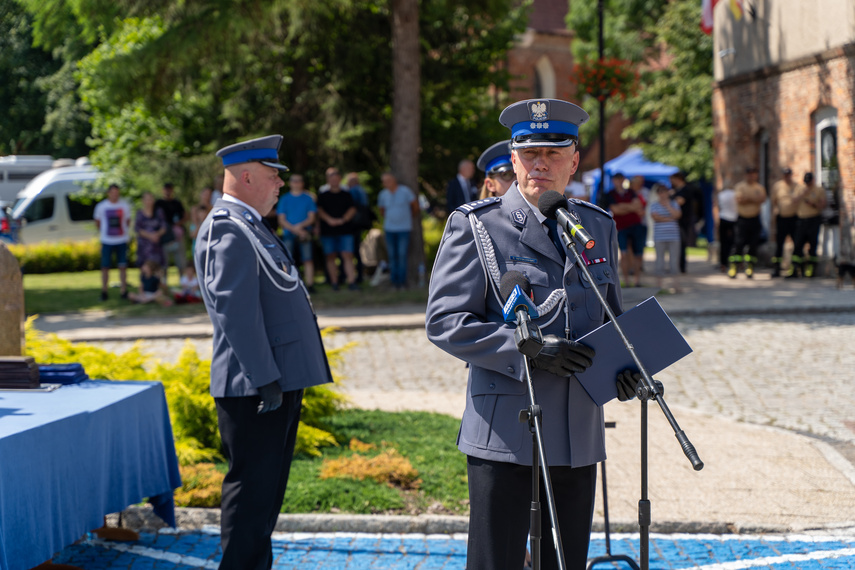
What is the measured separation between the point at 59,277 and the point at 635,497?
21972 mm

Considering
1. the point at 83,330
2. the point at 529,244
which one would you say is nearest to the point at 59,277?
the point at 83,330

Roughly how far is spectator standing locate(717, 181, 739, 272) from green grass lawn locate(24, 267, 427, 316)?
23.8 ft

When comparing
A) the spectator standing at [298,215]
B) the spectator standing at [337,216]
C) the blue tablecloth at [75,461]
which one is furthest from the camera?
the spectator standing at [337,216]

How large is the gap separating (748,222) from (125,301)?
12.0 m

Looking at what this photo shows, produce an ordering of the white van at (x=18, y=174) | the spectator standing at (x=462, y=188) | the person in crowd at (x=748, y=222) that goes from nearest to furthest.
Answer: the spectator standing at (x=462, y=188), the person in crowd at (x=748, y=222), the white van at (x=18, y=174)

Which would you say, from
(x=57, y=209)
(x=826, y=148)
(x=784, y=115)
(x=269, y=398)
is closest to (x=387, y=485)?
(x=269, y=398)

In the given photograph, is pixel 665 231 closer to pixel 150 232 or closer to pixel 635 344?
pixel 150 232

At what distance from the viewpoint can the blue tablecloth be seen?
3988 millimetres

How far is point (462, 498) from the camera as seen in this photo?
5961 millimetres

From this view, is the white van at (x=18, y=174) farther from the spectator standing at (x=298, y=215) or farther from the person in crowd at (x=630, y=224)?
the person in crowd at (x=630, y=224)

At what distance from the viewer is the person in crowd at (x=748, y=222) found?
18.8m

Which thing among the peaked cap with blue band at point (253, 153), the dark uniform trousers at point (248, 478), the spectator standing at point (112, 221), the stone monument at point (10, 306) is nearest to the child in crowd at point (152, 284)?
the spectator standing at point (112, 221)

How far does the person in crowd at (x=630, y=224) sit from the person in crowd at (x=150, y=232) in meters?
7.92

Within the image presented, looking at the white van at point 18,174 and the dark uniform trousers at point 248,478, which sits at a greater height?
the white van at point 18,174
